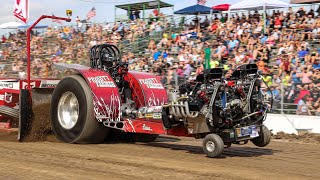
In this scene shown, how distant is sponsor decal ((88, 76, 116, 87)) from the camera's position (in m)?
8.71

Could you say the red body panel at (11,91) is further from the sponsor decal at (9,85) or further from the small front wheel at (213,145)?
the small front wheel at (213,145)

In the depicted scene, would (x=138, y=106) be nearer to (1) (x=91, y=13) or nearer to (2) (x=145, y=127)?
(2) (x=145, y=127)

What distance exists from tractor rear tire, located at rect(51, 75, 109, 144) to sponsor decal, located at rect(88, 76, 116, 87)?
0.15 m

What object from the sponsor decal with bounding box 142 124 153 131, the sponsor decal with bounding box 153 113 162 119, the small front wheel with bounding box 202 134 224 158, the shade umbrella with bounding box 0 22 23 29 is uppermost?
the shade umbrella with bounding box 0 22 23 29

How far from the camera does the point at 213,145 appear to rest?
7324mm

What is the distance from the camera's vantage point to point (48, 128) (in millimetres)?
9555

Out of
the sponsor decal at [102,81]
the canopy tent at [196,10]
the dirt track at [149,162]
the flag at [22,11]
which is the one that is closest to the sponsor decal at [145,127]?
the dirt track at [149,162]

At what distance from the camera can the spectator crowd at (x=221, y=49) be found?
1216 centimetres

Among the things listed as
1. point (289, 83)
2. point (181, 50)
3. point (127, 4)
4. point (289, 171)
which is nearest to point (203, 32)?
point (181, 50)

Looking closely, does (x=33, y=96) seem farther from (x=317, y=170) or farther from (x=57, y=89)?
(x=317, y=170)

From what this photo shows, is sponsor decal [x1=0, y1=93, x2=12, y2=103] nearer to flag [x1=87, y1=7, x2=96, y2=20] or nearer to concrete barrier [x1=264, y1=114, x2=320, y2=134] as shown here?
concrete barrier [x1=264, y1=114, x2=320, y2=134]

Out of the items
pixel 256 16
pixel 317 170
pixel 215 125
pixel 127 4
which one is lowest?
pixel 317 170

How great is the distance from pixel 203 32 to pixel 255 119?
10501 millimetres

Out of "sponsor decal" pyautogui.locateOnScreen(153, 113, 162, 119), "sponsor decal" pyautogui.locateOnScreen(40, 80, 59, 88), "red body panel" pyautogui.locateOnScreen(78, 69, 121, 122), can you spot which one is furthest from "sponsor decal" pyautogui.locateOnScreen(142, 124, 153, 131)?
"sponsor decal" pyautogui.locateOnScreen(40, 80, 59, 88)
